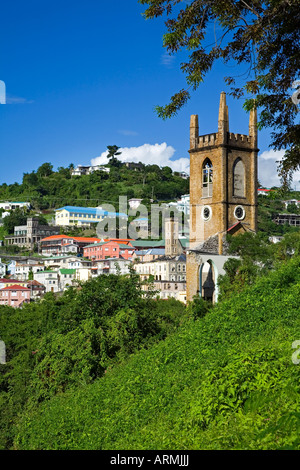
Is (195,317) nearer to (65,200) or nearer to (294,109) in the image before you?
(294,109)

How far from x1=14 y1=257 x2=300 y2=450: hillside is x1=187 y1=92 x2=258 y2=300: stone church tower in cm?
2097

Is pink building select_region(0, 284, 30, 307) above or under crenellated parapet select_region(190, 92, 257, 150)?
Result: under

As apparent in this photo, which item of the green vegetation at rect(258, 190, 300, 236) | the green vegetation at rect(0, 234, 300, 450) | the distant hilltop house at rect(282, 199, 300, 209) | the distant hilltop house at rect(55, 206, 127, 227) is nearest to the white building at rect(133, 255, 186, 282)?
A: the green vegetation at rect(258, 190, 300, 236)

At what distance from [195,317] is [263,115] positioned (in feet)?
20.8

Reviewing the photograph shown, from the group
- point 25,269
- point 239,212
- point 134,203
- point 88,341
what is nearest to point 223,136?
point 239,212

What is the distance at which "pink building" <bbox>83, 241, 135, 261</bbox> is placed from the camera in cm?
9975

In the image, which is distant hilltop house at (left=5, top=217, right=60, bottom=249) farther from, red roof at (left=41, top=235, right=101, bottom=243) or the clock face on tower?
the clock face on tower

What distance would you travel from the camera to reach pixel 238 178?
35.7 meters

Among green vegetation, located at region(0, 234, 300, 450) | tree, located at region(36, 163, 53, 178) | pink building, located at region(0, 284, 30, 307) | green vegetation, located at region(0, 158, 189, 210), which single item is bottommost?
pink building, located at region(0, 284, 30, 307)

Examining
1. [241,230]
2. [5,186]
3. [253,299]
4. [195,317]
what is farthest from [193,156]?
[5,186]

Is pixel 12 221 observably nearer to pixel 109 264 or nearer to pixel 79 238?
pixel 79 238

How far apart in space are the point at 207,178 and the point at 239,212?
2.59 m

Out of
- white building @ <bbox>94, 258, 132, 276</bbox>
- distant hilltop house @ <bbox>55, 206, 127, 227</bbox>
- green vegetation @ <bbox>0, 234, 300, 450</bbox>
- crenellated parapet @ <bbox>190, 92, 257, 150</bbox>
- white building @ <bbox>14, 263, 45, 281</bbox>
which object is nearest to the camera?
green vegetation @ <bbox>0, 234, 300, 450</bbox>

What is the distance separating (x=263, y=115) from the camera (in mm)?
10258
